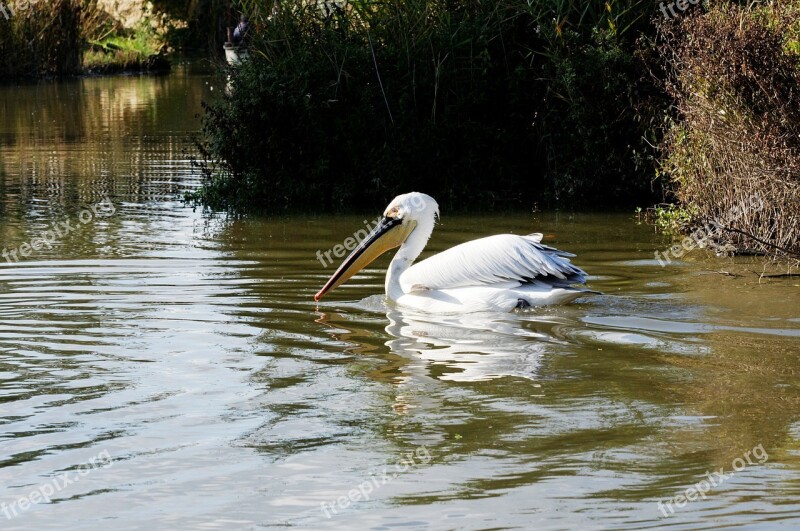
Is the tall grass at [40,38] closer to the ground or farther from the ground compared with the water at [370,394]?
farther from the ground

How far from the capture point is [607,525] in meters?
3.98

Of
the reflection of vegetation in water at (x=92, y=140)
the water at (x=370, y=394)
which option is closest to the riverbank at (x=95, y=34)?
the reflection of vegetation in water at (x=92, y=140)

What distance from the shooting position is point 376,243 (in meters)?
8.13

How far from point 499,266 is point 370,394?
1812 millimetres

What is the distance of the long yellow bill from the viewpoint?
8008 mm

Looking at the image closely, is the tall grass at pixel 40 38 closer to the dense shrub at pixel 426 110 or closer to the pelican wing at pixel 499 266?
the dense shrub at pixel 426 110

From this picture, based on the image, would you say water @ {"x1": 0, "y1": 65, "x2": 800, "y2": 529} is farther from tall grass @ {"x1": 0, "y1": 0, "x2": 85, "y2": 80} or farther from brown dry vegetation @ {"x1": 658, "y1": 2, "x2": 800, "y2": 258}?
tall grass @ {"x1": 0, "y1": 0, "x2": 85, "y2": 80}

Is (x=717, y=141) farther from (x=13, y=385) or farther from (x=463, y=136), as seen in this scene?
(x=13, y=385)

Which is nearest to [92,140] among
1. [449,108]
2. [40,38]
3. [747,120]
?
[449,108]

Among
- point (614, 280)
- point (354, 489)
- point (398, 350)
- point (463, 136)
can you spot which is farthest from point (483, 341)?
point (463, 136)

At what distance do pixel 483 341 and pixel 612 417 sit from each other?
157cm

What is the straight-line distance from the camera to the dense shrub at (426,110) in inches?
443

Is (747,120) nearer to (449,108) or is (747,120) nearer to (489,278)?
(489,278)

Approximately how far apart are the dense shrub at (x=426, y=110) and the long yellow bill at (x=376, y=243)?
3.11m
